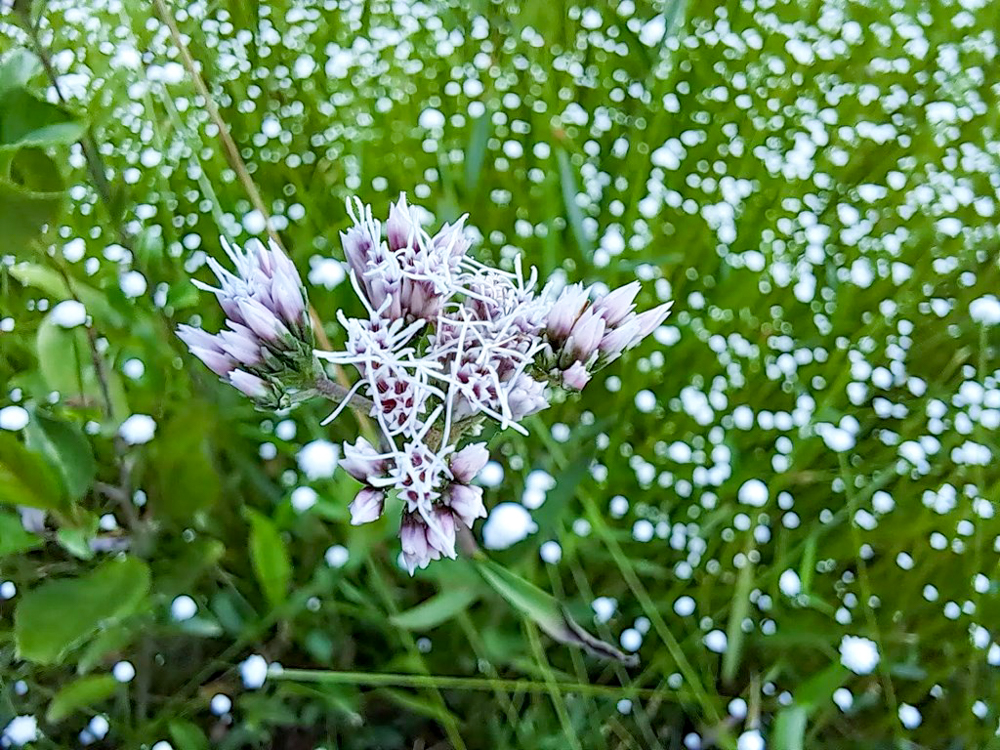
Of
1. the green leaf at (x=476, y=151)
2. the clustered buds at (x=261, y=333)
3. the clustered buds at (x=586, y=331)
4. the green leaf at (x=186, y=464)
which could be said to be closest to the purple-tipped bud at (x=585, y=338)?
the clustered buds at (x=586, y=331)

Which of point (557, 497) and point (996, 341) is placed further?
point (996, 341)

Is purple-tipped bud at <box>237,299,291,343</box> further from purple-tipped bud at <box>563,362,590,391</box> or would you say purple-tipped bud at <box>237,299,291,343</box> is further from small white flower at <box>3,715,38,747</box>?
small white flower at <box>3,715,38,747</box>

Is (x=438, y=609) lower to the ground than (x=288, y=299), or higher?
lower

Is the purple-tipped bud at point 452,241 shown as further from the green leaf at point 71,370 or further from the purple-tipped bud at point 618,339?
the green leaf at point 71,370

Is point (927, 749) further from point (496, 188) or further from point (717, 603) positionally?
point (496, 188)

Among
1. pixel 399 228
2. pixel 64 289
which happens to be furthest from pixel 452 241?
pixel 64 289

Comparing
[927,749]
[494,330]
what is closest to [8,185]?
[494,330]

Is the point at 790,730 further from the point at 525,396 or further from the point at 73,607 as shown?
the point at 73,607
